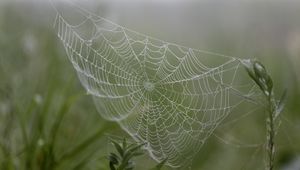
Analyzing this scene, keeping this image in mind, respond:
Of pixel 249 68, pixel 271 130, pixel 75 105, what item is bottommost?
pixel 271 130

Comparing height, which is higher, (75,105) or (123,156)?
(75,105)

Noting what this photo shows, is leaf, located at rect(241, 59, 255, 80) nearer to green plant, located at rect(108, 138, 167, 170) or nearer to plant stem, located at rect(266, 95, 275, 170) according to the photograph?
plant stem, located at rect(266, 95, 275, 170)

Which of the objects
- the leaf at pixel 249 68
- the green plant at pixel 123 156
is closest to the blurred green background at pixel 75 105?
the green plant at pixel 123 156

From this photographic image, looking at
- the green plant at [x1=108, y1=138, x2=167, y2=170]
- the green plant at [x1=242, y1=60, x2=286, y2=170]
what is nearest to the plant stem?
the green plant at [x1=242, y1=60, x2=286, y2=170]

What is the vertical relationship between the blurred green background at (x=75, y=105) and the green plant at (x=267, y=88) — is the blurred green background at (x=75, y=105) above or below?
above

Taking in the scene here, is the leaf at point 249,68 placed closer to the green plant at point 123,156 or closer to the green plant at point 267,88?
the green plant at point 267,88

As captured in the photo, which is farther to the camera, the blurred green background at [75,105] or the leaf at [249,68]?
the blurred green background at [75,105]

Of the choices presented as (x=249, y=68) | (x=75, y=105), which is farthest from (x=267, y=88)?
(x=75, y=105)

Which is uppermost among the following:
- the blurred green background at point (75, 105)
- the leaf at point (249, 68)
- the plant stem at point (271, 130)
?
the blurred green background at point (75, 105)

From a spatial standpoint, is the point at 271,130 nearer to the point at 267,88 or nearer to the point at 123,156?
the point at 267,88

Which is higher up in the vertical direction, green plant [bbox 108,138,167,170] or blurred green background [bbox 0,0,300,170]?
blurred green background [bbox 0,0,300,170]
